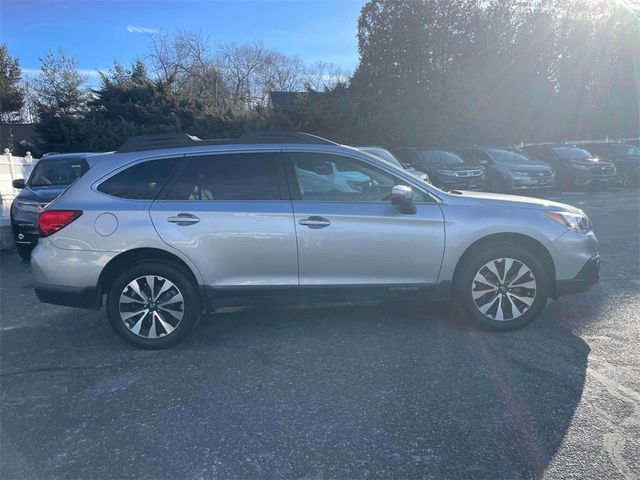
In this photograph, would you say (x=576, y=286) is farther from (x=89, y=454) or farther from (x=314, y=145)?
(x=89, y=454)

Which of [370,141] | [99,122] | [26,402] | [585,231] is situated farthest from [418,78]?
[26,402]

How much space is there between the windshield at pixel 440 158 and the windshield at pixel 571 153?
14.7 feet

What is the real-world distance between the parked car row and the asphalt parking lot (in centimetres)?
1117

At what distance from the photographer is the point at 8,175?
1319 centimetres

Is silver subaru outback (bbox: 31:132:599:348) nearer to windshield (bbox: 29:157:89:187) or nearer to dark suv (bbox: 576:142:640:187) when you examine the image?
windshield (bbox: 29:157:89:187)

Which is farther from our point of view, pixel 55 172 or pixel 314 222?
pixel 55 172

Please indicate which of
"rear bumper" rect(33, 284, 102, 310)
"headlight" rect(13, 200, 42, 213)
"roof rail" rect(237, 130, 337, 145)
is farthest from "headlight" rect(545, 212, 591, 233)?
"headlight" rect(13, 200, 42, 213)

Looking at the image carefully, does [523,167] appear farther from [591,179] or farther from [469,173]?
[591,179]

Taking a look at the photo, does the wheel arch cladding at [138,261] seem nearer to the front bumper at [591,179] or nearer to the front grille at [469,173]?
the front grille at [469,173]

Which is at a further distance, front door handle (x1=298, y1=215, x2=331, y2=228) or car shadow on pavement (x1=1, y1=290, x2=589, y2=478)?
front door handle (x1=298, y1=215, x2=331, y2=228)

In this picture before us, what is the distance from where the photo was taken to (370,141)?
24.7 metres

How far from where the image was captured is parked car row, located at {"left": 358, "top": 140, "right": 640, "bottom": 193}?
17281 millimetres

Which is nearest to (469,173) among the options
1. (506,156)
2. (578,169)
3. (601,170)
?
(506,156)

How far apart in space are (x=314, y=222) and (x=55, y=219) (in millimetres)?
2241
